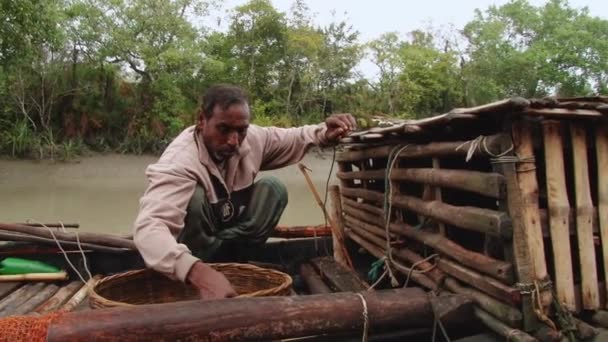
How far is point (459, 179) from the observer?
1696mm

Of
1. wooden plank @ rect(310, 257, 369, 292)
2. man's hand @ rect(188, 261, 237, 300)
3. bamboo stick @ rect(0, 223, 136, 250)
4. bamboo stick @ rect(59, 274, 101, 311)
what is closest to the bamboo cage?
wooden plank @ rect(310, 257, 369, 292)

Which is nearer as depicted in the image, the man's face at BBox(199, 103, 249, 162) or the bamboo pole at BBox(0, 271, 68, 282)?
the man's face at BBox(199, 103, 249, 162)

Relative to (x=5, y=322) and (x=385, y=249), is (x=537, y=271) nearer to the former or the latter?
(x=385, y=249)

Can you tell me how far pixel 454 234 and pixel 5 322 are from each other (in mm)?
1528

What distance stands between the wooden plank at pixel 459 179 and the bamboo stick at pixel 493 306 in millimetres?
327

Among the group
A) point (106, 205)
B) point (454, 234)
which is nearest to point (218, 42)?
point (106, 205)

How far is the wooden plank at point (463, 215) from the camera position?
147 cm

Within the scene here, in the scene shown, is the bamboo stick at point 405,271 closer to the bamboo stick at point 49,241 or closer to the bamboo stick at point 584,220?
the bamboo stick at point 584,220

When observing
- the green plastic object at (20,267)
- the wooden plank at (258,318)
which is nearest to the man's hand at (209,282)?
the wooden plank at (258,318)

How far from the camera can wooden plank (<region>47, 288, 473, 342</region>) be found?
1.35 meters

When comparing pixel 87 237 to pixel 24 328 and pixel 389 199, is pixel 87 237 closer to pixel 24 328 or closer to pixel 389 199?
pixel 24 328

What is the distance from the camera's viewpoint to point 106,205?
10.0 metres

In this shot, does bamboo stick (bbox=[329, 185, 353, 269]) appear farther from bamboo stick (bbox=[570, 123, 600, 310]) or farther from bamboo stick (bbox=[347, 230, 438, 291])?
bamboo stick (bbox=[570, 123, 600, 310])

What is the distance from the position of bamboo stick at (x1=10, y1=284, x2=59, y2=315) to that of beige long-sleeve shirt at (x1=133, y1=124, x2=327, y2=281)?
2.93 ft
